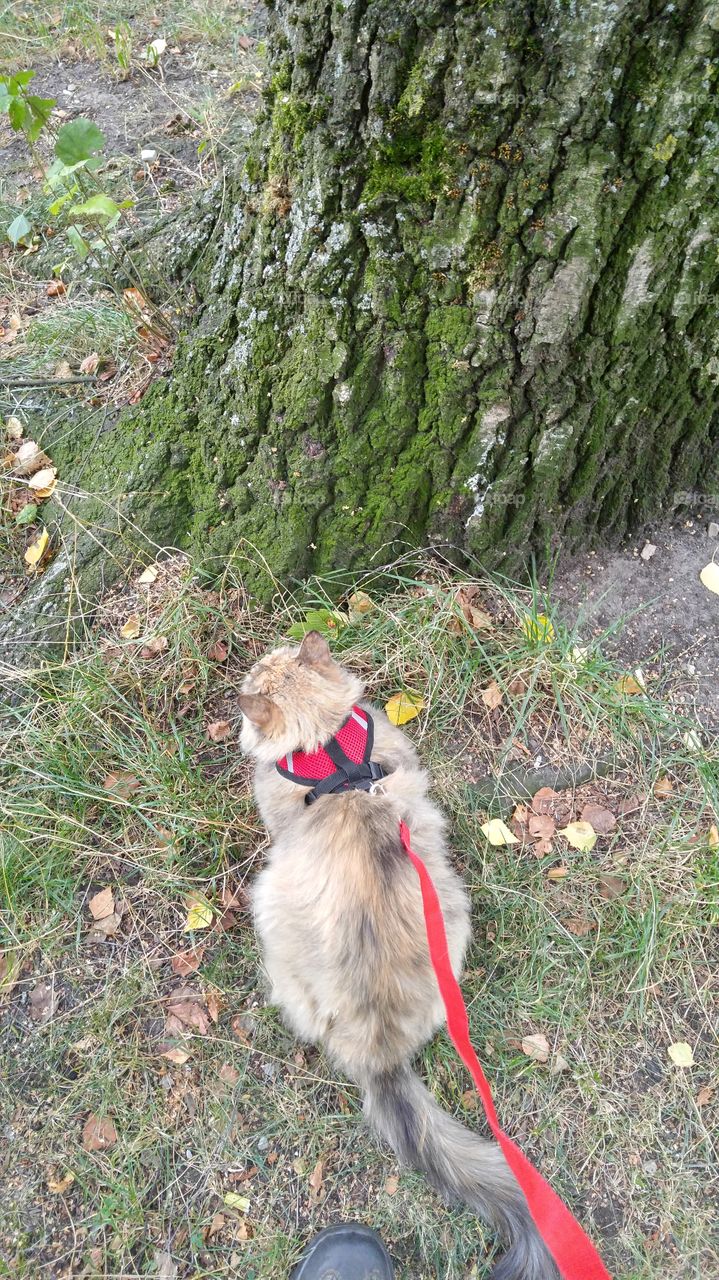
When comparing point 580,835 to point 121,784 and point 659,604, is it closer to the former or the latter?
point 659,604

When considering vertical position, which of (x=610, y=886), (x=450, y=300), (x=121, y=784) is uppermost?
(x=450, y=300)

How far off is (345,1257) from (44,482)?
10.1 feet

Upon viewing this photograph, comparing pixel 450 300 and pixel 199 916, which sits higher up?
pixel 450 300

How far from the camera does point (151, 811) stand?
8.63 ft

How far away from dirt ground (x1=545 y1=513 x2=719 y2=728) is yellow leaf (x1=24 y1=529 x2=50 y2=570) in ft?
7.10

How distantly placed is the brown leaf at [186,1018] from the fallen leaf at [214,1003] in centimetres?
2

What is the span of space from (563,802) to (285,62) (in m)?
2.72

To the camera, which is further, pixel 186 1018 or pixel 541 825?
pixel 541 825

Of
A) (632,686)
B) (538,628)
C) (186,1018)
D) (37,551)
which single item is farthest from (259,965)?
(37,551)

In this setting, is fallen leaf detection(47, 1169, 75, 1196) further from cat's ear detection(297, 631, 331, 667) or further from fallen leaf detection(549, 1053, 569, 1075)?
cat's ear detection(297, 631, 331, 667)

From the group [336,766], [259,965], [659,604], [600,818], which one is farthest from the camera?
[659,604]

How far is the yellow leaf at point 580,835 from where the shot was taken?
8.40 feet

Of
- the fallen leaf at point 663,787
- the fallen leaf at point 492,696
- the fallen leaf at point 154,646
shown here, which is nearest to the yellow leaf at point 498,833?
the fallen leaf at point 492,696

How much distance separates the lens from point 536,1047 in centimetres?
237
